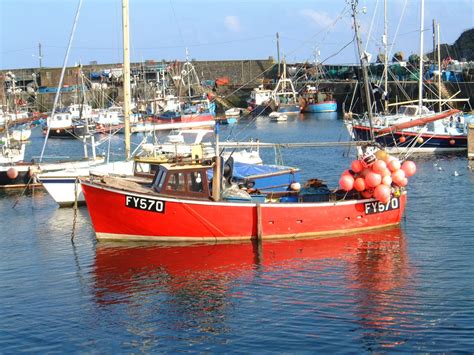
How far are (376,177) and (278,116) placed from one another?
2942 inches

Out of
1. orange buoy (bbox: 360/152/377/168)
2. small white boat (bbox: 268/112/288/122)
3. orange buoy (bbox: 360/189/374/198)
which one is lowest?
orange buoy (bbox: 360/189/374/198)

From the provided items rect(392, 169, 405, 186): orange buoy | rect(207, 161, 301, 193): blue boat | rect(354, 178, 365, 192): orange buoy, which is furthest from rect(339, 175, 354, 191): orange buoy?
rect(207, 161, 301, 193): blue boat

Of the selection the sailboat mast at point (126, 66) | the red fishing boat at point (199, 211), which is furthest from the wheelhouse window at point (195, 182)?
the sailboat mast at point (126, 66)

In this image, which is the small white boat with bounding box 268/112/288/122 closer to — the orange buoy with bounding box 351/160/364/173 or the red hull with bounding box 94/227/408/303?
A: the red hull with bounding box 94/227/408/303

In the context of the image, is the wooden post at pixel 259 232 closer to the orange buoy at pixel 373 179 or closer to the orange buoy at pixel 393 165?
the orange buoy at pixel 373 179

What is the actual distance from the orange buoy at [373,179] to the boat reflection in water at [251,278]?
188 cm

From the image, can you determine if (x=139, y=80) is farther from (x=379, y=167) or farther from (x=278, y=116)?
(x=379, y=167)

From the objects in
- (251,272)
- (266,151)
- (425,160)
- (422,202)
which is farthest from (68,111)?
(251,272)

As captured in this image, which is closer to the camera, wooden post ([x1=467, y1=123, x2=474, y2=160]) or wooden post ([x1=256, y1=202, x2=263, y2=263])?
wooden post ([x1=256, y1=202, x2=263, y2=263])

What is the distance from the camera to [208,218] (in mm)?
24219

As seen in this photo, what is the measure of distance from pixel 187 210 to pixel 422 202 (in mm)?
12689

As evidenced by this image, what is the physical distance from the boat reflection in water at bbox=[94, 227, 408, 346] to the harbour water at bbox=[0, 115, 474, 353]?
0.04 m

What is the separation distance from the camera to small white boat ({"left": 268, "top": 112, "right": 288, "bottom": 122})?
98375 mm

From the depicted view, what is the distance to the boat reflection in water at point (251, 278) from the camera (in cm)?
1834
